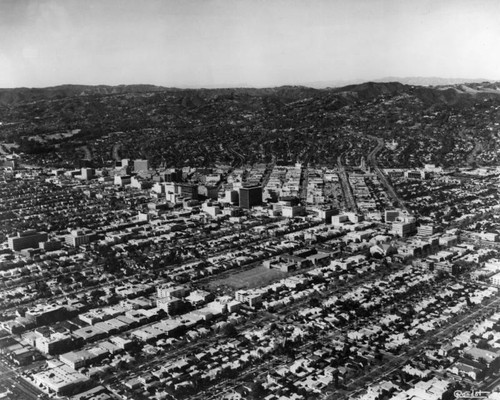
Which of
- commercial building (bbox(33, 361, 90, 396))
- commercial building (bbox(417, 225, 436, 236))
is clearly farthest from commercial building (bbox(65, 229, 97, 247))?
commercial building (bbox(417, 225, 436, 236))

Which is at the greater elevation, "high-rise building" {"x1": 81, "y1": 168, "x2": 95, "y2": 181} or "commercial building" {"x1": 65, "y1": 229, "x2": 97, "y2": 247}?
"high-rise building" {"x1": 81, "y1": 168, "x2": 95, "y2": 181}

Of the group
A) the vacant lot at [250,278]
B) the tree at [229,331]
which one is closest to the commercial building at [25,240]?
Result: the vacant lot at [250,278]

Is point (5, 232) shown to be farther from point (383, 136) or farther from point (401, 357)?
point (383, 136)

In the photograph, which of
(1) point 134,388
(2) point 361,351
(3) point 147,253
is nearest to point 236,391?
(1) point 134,388

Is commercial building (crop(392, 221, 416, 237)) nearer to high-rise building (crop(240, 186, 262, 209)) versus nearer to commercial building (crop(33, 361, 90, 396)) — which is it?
high-rise building (crop(240, 186, 262, 209))

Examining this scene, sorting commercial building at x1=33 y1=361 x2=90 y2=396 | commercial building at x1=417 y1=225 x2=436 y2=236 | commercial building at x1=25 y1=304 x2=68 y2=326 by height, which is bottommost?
commercial building at x1=33 y1=361 x2=90 y2=396

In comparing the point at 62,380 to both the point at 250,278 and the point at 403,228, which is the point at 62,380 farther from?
the point at 403,228

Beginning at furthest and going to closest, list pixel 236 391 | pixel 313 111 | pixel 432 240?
1. pixel 313 111
2. pixel 432 240
3. pixel 236 391
